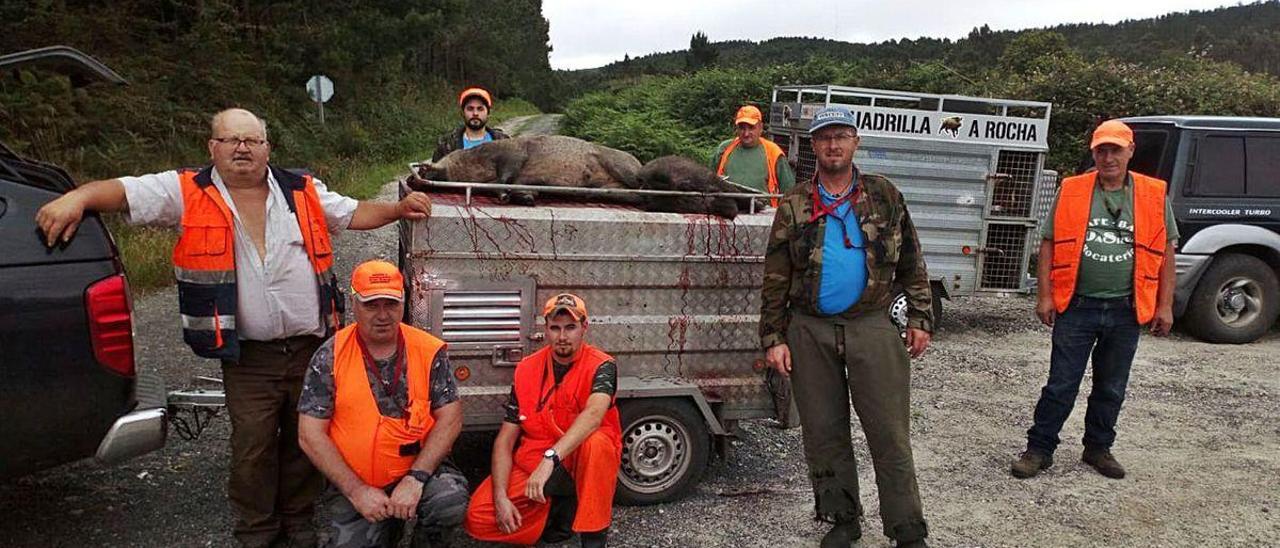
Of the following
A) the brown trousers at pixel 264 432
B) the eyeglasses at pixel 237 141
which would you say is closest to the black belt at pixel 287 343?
the brown trousers at pixel 264 432

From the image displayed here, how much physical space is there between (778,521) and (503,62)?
60.0 meters

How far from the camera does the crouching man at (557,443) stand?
3758 millimetres

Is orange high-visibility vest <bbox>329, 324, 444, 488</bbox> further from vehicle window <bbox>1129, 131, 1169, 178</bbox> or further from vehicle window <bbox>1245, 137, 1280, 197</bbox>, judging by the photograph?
vehicle window <bbox>1245, 137, 1280, 197</bbox>

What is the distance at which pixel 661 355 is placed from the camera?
174 inches

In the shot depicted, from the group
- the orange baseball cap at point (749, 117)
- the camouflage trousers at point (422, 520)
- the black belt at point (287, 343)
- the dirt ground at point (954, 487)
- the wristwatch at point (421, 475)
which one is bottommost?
the dirt ground at point (954, 487)

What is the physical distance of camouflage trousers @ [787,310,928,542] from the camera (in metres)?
3.91

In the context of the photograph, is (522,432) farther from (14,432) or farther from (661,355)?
(14,432)

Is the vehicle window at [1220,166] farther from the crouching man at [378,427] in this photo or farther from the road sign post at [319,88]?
the road sign post at [319,88]

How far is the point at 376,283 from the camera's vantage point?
137 inches

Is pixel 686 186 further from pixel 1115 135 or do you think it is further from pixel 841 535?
pixel 1115 135

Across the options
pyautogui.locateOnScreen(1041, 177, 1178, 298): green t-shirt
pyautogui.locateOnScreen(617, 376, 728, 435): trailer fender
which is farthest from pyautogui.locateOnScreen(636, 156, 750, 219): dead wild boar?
pyautogui.locateOnScreen(1041, 177, 1178, 298): green t-shirt

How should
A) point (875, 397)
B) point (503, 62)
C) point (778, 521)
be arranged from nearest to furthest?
point (875, 397) < point (778, 521) < point (503, 62)

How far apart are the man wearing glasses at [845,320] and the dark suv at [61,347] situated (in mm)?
2578

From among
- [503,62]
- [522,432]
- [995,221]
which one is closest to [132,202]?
[522,432]
